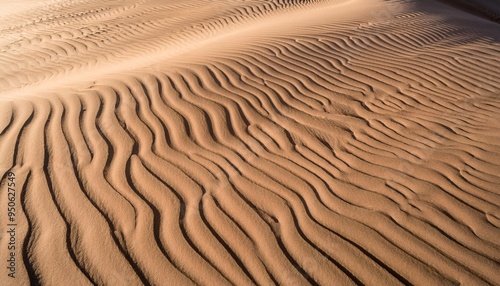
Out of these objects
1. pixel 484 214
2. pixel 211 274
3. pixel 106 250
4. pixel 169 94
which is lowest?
pixel 484 214

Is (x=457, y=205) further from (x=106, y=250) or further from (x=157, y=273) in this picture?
(x=106, y=250)

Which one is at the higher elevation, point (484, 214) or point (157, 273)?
point (157, 273)

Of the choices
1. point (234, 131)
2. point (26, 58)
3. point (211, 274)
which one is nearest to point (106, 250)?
point (211, 274)

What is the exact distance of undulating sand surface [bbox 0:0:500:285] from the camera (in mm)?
2143

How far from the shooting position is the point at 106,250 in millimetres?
2137

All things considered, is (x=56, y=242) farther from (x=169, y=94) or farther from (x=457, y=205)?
(x=457, y=205)

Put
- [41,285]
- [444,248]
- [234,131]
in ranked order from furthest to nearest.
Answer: [234,131], [444,248], [41,285]

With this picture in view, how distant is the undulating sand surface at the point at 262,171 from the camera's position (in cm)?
214

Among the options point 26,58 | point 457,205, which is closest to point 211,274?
point 457,205

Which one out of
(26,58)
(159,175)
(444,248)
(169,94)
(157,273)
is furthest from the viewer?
(26,58)

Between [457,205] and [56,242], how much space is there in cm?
281

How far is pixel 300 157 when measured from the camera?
315cm

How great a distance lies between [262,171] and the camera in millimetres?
2936

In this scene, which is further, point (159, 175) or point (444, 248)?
point (159, 175)
